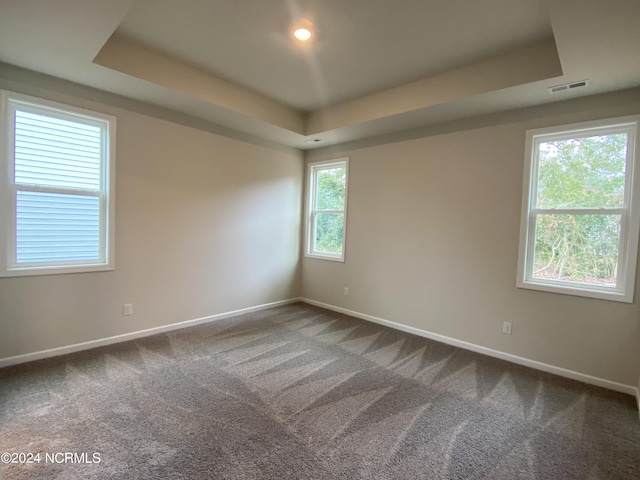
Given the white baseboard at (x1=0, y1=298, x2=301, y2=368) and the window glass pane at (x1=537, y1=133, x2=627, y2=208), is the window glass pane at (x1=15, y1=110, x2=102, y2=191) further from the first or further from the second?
the window glass pane at (x1=537, y1=133, x2=627, y2=208)

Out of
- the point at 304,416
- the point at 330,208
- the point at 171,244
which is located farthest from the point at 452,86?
the point at 171,244

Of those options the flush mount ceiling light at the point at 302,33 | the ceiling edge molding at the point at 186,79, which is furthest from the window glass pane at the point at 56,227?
the flush mount ceiling light at the point at 302,33

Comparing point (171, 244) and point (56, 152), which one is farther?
point (171, 244)

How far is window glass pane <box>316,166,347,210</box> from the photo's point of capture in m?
4.75

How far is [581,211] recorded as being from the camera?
2828mm

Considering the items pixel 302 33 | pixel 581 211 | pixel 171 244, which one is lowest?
pixel 171 244

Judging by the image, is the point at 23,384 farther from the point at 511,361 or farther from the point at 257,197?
the point at 511,361

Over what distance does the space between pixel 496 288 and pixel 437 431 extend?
1804 millimetres

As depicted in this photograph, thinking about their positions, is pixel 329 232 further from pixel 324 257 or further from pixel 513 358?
pixel 513 358

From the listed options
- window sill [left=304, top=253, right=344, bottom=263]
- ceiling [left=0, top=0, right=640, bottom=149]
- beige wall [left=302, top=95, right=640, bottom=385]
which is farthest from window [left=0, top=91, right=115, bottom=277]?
beige wall [left=302, top=95, right=640, bottom=385]

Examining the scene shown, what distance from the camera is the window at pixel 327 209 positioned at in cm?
473

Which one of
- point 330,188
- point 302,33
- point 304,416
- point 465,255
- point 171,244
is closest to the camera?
point 304,416

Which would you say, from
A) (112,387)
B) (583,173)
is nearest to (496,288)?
(583,173)

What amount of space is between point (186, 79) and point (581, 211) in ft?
13.0
